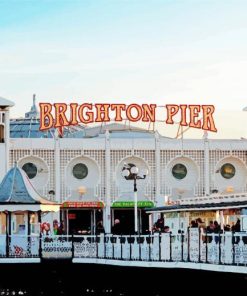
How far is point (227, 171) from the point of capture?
240 feet

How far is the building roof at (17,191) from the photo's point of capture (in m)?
48.6

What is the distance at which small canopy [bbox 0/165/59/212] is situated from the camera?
4816cm

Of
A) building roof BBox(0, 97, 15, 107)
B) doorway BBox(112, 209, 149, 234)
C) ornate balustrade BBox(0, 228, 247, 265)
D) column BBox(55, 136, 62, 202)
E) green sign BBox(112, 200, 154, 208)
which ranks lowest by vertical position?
ornate balustrade BBox(0, 228, 247, 265)

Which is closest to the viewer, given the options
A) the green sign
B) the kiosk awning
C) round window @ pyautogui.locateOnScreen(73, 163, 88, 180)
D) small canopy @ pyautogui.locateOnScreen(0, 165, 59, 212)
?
small canopy @ pyautogui.locateOnScreen(0, 165, 59, 212)

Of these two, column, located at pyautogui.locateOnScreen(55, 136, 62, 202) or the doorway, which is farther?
the doorway

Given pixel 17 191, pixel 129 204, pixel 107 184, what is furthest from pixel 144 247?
pixel 129 204

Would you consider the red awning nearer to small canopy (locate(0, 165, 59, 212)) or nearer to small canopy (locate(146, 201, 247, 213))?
small canopy (locate(0, 165, 59, 212))

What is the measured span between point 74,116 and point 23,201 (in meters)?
24.4

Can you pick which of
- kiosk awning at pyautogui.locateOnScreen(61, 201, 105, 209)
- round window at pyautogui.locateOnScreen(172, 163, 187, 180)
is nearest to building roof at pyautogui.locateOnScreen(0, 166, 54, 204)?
kiosk awning at pyautogui.locateOnScreen(61, 201, 105, 209)

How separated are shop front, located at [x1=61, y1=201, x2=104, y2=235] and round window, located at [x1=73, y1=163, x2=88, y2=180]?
5.35ft

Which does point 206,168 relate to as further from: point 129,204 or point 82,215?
point 82,215

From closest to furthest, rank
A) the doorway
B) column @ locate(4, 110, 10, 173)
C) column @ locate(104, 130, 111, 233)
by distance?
1. column @ locate(4, 110, 10, 173)
2. column @ locate(104, 130, 111, 233)
3. the doorway

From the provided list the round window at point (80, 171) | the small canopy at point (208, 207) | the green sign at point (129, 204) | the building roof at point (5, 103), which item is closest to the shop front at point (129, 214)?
the green sign at point (129, 204)

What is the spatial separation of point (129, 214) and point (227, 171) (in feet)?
21.9
